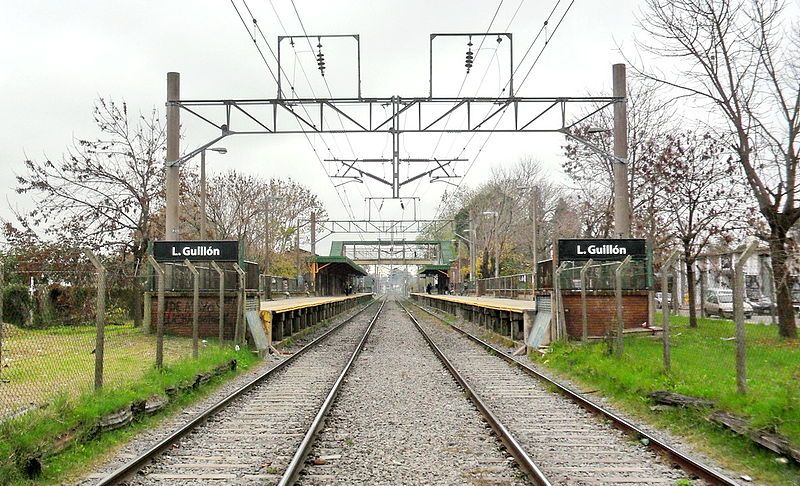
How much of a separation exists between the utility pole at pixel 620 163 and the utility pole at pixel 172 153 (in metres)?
11.3

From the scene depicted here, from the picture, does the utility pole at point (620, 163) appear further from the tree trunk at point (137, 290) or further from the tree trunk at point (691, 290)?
the tree trunk at point (137, 290)

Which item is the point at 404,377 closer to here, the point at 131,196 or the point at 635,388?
the point at 635,388

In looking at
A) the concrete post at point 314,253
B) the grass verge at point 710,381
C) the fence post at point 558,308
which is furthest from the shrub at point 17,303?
the concrete post at point 314,253

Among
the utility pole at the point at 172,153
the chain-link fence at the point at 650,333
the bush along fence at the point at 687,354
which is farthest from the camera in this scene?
the utility pole at the point at 172,153

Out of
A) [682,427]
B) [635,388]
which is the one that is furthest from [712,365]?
[682,427]

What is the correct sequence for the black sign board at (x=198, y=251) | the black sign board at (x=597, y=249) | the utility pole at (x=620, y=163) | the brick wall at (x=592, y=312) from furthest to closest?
the utility pole at (x=620, y=163) → the black sign board at (x=198, y=251) → the black sign board at (x=597, y=249) → the brick wall at (x=592, y=312)

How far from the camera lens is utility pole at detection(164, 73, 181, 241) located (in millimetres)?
18672

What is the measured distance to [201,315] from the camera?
Answer: 17406 mm

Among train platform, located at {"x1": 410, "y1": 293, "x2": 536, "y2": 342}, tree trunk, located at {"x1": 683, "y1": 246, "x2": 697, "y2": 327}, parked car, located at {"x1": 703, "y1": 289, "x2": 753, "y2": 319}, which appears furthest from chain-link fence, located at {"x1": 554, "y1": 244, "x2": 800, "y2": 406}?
parked car, located at {"x1": 703, "y1": 289, "x2": 753, "y2": 319}

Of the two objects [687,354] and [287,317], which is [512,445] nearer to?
[687,354]

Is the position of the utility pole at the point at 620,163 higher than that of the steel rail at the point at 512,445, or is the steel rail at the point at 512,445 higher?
the utility pole at the point at 620,163

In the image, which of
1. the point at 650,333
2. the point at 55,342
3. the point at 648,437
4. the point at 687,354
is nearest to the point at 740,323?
the point at 648,437

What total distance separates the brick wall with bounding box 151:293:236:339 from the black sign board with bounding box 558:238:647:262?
7954 mm

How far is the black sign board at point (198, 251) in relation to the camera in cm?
1770
